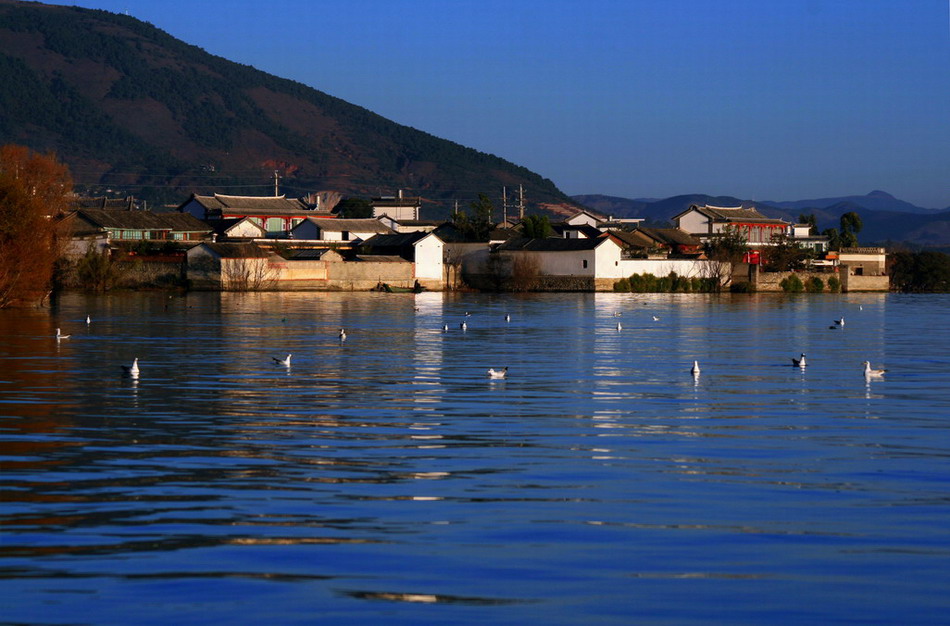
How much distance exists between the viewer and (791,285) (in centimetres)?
9288

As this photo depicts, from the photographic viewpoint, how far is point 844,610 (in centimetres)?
856

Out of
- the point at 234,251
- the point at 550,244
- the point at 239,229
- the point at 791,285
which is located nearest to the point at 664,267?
the point at 550,244

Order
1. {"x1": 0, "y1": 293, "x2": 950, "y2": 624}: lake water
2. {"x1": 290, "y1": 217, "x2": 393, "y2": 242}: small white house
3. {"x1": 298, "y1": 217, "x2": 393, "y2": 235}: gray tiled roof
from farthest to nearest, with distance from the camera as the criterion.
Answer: {"x1": 298, "y1": 217, "x2": 393, "y2": 235}: gray tiled roof < {"x1": 290, "y1": 217, "x2": 393, "y2": 242}: small white house < {"x1": 0, "y1": 293, "x2": 950, "y2": 624}: lake water

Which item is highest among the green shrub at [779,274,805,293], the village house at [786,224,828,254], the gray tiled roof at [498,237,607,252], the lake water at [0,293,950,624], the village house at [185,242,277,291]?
the village house at [786,224,828,254]

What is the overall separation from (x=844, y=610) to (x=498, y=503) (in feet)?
13.2

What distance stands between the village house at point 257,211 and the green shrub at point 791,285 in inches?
1440

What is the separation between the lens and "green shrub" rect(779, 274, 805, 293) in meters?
92.8

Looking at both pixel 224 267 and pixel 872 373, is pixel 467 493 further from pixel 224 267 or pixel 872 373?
pixel 224 267

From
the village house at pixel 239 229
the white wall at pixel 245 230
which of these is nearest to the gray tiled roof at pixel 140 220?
the village house at pixel 239 229

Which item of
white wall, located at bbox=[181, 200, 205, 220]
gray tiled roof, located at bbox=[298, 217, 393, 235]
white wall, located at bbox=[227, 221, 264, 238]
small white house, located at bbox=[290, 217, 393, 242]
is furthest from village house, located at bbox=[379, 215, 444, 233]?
white wall, located at bbox=[181, 200, 205, 220]

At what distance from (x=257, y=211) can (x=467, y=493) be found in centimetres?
9228

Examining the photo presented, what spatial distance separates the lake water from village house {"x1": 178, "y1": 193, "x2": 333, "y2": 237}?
73145mm

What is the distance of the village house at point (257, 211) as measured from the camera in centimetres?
10093

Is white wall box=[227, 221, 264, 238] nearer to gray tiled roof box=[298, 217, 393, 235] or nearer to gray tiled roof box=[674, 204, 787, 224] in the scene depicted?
gray tiled roof box=[298, 217, 393, 235]
